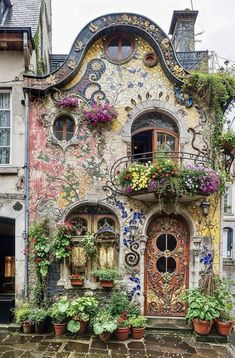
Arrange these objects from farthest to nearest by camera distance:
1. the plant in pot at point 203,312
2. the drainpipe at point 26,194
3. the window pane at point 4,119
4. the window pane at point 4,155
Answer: the window pane at point 4,119 < the window pane at point 4,155 < the drainpipe at point 26,194 < the plant in pot at point 203,312

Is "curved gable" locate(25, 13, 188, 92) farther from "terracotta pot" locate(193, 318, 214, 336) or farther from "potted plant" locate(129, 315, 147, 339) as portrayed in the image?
"potted plant" locate(129, 315, 147, 339)

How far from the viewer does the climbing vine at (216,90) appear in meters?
8.09

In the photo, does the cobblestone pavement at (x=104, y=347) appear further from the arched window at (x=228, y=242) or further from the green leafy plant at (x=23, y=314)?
the arched window at (x=228, y=242)

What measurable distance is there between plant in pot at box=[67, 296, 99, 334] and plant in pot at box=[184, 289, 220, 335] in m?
2.26

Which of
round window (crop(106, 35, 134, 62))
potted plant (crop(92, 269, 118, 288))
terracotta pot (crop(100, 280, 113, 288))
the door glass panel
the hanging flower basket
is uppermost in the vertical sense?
round window (crop(106, 35, 134, 62))

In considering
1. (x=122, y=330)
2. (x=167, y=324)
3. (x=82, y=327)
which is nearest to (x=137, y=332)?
(x=122, y=330)

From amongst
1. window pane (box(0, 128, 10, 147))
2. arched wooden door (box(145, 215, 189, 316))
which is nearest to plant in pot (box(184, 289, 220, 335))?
arched wooden door (box(145, 215, 189, 316))

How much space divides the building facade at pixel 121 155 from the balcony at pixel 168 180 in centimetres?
21

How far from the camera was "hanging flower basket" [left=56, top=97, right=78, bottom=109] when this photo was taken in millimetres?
8180

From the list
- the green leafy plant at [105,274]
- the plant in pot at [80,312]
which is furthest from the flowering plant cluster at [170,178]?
the plant in pot at [80,312]

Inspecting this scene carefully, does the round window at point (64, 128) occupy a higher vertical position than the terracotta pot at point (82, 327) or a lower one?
higher

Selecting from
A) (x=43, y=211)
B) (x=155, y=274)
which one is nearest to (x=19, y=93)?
(x=43, y=211)

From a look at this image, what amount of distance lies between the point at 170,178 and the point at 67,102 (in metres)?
3.30

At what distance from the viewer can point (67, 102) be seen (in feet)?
26.8
